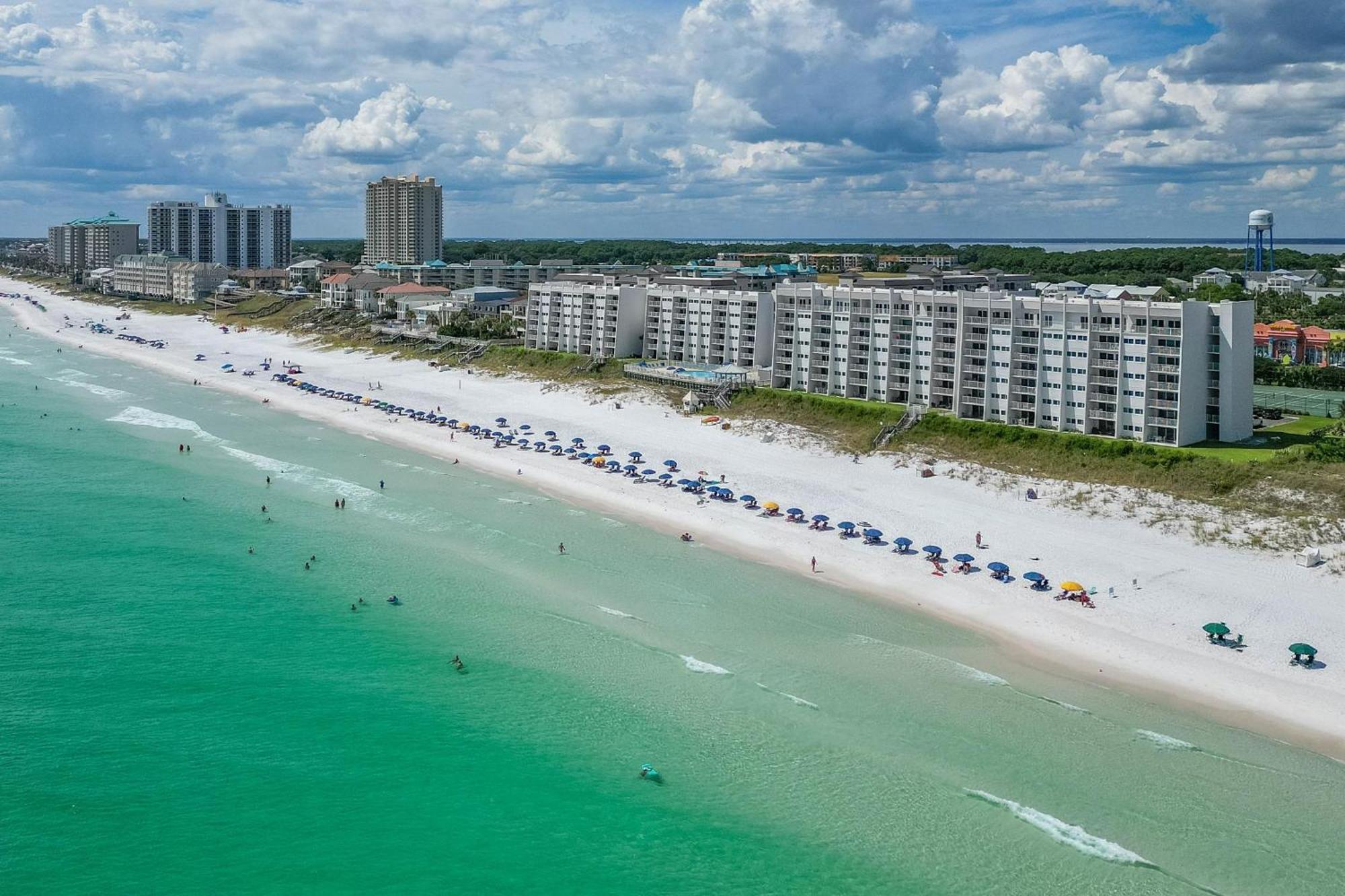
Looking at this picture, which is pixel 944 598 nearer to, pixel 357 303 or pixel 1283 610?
pixel 1283 610

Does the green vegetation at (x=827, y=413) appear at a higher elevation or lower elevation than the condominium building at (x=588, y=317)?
lower

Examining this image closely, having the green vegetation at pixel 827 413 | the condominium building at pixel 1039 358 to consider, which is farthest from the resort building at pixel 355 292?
the condominium building at pixel 1039 358

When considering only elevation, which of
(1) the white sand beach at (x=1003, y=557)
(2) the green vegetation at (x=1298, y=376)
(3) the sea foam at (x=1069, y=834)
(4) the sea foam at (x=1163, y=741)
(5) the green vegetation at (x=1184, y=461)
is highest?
(2) the green vegetation at (x=1298, y=376)

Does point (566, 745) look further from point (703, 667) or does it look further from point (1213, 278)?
point (1213, 278)

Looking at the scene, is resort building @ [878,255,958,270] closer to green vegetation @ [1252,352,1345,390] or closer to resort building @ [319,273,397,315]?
resort building @ [319,273,397,315]

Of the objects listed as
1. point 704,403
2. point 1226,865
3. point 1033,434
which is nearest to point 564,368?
point 704,403

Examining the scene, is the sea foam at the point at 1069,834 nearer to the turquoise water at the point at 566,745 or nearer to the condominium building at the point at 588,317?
the turquoise water at the point at 566,745

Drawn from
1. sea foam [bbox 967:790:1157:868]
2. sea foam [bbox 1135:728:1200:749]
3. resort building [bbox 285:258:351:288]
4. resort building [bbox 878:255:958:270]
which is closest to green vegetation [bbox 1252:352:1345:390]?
sea foam [bbox 1135:728:1200:749]

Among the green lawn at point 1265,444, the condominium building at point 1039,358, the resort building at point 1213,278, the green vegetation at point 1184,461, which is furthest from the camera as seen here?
the resort building at point 1213,278
